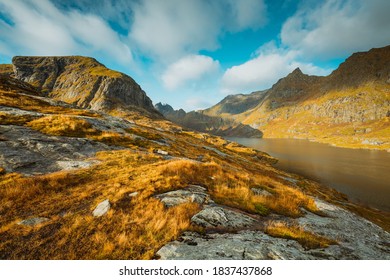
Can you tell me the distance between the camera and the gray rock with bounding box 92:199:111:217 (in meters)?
7.73

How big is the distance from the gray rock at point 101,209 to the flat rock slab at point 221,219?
150 inches

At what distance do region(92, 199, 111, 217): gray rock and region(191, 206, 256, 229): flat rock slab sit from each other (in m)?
3.80

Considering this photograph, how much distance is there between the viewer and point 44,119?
24.1 meters

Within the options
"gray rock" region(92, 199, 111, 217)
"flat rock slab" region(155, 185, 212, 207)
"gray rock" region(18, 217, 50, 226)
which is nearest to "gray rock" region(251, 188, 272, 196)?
"flat rock slab" region(155, 185, 212, 207)

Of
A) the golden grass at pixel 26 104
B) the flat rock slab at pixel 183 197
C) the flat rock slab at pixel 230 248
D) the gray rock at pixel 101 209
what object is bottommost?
the flat rock slab at pixel 230 248

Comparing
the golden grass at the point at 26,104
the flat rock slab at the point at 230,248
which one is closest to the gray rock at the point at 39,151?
the flat rock slab at the point at 230,248

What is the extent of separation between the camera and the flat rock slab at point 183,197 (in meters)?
9.01

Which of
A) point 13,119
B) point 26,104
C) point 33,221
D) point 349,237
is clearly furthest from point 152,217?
point 26,104

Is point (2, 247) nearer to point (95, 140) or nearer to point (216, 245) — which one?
point (216, 245)

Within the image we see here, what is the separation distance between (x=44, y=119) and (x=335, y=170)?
9039 cm

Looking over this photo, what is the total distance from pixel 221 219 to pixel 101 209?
5.32 meters

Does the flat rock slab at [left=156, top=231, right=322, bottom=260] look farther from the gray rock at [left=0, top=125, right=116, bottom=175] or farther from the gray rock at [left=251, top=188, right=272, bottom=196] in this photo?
the gray rock at [left=0, top=125, right=116, bottom=175]

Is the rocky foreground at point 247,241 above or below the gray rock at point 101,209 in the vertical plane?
below

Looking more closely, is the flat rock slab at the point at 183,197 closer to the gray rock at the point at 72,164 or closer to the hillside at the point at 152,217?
the hillside at the point at 152,217
